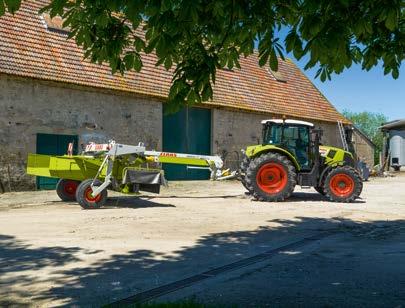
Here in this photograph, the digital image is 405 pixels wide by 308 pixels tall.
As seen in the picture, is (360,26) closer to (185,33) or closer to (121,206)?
(185,33)

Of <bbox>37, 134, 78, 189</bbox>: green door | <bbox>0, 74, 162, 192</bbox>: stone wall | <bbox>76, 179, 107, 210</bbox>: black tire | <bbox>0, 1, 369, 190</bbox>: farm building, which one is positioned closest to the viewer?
<bbox>76, 179, 107, 210</bbox>: black tire

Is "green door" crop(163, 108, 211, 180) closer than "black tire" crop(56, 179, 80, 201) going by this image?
No

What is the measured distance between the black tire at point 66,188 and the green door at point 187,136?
22.4 feet

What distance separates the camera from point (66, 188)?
36.6 ft

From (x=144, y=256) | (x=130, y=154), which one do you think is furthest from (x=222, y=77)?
(x=144, y=256)

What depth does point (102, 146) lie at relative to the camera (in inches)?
414

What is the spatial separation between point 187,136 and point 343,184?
26.6ft

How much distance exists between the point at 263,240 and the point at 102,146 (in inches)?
196

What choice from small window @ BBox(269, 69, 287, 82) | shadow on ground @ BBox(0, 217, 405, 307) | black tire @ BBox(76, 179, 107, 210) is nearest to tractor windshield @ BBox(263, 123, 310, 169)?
black tire @ BBox(76, 179, 107, 210)

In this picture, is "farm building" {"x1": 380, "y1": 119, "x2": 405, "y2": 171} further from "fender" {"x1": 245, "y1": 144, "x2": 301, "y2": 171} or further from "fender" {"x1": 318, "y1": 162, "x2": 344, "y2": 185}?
"fender" {"x1": 245, "y1": 144, "x2": 301, "y2": 171}

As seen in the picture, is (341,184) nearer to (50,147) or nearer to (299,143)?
(299,143)

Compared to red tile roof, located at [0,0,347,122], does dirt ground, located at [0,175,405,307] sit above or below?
below

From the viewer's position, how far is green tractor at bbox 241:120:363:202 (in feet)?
38.4

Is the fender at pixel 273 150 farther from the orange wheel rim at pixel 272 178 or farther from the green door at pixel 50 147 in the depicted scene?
the green door at pixel 50 147
